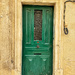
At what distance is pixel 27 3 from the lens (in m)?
3.99

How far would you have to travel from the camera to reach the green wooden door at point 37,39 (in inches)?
162

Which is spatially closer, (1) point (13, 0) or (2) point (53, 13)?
(1) point (13, 0)

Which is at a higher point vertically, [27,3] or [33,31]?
[27,3]

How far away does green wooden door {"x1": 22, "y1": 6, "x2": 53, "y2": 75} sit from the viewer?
4.12 m

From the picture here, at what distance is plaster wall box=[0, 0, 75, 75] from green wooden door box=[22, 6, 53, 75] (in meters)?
0.27

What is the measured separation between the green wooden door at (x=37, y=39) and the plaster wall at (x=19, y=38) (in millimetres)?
272

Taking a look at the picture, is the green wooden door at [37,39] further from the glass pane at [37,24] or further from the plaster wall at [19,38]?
the plaster wall at [19,38]

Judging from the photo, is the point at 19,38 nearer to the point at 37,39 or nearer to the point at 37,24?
the point at 37,39

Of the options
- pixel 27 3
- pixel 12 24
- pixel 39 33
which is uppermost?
pixel 27 3

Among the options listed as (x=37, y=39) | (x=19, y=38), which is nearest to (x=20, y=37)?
(x=19, y=38)

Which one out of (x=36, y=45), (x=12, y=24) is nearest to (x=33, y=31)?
(x=36, y=45)

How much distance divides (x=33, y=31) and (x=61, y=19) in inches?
40.8

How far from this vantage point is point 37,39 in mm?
4164

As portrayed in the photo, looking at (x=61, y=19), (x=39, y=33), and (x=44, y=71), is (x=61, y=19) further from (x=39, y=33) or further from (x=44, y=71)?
(x=44, y=71)
